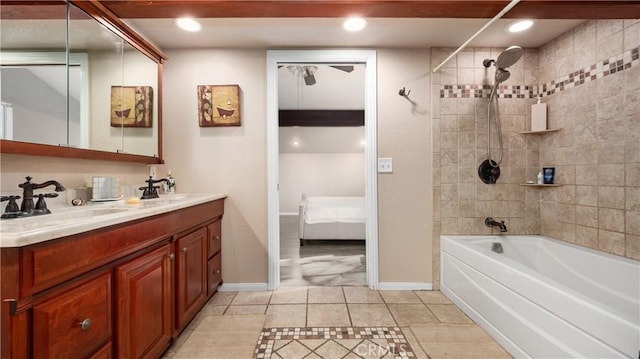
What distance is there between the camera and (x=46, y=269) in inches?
32.0

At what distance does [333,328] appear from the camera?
1.80 meters

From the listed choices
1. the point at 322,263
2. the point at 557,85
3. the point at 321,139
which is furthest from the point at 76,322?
the point at 321,139

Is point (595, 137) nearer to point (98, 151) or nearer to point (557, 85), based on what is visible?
point (557, 85)

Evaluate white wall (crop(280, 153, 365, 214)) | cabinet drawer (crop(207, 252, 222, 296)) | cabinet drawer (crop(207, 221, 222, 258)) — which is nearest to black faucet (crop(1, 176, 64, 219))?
cabinet drawer (crop(207, 221, 222, 258))

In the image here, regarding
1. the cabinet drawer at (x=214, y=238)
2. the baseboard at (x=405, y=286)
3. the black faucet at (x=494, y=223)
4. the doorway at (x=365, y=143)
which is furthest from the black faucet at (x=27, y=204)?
the black faucet at (x=494, y=223)

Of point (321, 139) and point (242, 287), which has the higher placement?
point (321, 139)

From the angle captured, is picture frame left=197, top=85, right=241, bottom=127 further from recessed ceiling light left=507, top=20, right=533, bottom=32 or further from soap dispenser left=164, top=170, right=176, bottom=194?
recessed ceiling light left=507, top=20, right=533, bottom=32

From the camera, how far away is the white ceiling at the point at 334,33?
1982 mm

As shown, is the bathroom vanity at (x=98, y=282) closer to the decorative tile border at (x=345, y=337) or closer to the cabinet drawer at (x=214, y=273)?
the cabinet drawer at (x=214, y=273)

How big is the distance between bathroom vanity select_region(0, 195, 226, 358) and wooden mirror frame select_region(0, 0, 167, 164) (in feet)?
1.29

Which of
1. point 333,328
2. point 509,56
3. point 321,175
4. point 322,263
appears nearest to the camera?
point 333,328

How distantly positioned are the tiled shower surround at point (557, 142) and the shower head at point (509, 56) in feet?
0.84

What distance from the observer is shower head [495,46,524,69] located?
201 centimetres

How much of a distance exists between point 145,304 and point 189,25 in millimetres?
1905
